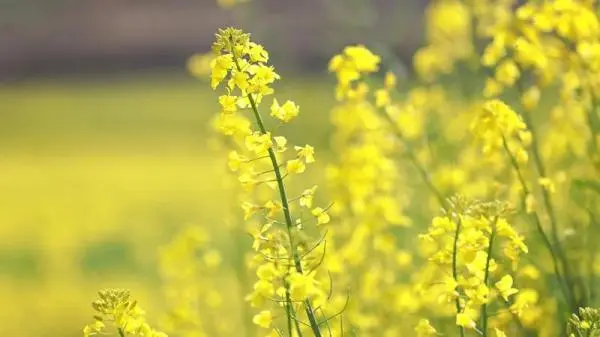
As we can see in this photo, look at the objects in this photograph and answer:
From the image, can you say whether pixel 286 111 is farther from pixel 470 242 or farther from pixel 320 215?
pixel 470 242

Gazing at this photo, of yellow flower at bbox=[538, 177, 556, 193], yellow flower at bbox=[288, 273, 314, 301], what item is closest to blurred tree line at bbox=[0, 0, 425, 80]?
yellow flower at bbox=[538, 177, 556, 193]

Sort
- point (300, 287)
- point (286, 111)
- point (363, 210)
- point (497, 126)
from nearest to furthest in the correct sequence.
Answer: point (300, 287)
point (286, 111)
point (497, 126)
point (363, 210)

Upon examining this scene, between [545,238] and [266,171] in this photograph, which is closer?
[266,171]

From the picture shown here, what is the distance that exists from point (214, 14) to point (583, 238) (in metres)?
5.23

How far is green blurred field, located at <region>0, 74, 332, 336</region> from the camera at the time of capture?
3652 millimetres

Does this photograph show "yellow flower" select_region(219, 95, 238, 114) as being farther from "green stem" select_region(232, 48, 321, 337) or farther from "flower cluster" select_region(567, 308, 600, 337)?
"flower cluster" select_region(567, 308, 600, 337)

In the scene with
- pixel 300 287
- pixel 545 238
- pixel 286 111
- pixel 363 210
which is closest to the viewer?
pixel 300 287

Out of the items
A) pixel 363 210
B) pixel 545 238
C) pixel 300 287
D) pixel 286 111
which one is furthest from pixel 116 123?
pixel 300 287

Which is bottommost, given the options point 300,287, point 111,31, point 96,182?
point 300,287

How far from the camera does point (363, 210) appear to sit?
2260 millimetres

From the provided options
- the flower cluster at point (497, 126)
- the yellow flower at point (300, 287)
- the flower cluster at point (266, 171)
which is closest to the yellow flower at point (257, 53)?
the flower cluster at point (266, 171)

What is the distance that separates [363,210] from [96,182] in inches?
123

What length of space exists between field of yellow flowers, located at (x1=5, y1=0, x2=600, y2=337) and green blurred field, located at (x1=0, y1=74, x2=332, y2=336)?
0.02 meters

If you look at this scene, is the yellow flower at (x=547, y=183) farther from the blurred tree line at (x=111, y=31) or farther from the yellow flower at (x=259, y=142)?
the blurred tree line at (x=111, y=31)
